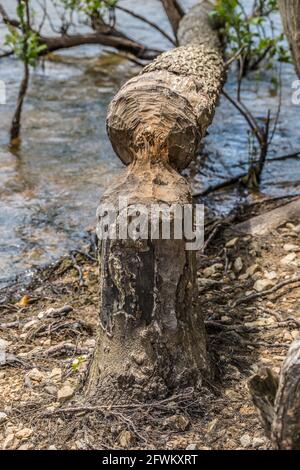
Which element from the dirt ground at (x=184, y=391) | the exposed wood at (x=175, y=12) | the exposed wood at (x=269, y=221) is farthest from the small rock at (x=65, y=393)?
the exposed wood at (x=175, y=12)

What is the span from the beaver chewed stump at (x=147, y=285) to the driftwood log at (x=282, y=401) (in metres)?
0.57

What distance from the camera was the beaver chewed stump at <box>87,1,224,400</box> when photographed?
129 inches

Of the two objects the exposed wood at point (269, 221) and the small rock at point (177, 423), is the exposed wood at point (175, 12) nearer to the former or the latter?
the exposed wood at point (269, 221)

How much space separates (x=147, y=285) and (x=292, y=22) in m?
2.83

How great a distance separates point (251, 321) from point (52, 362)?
1005mm

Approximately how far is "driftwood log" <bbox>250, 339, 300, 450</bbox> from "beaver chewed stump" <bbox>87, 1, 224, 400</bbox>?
57 cm

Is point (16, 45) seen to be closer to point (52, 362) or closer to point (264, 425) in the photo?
point (52, 362)

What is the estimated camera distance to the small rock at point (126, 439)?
10.3 feet

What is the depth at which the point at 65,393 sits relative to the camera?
355 cm

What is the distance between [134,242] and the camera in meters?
3.23

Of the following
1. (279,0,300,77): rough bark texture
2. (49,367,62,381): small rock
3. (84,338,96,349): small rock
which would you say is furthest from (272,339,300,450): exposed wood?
(279,0,300,77): rough bark texture
